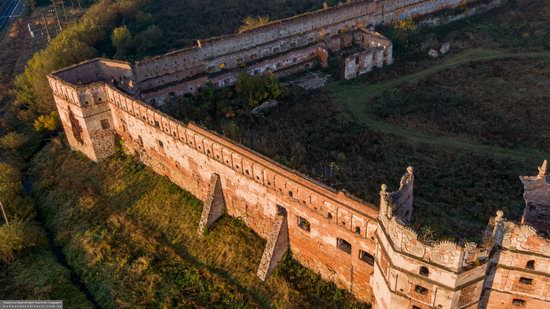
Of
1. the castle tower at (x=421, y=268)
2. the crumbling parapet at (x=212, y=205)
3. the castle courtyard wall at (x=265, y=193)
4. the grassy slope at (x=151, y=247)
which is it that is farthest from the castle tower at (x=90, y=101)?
the castle tower at (x=421, y=268)

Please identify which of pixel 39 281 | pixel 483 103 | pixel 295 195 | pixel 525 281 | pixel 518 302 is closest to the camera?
pixel 525 281

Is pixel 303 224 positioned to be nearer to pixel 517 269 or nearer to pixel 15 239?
pixel 517 269

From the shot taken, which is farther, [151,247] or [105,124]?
[105,124]

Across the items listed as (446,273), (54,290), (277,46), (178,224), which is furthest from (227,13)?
(446,273)

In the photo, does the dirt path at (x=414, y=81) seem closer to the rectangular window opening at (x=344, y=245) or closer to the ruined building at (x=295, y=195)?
the ruined building at (x=295, y=195)

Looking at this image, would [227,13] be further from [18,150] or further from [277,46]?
[18,150]

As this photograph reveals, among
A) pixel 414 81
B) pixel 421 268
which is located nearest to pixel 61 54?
pixel 414 81
